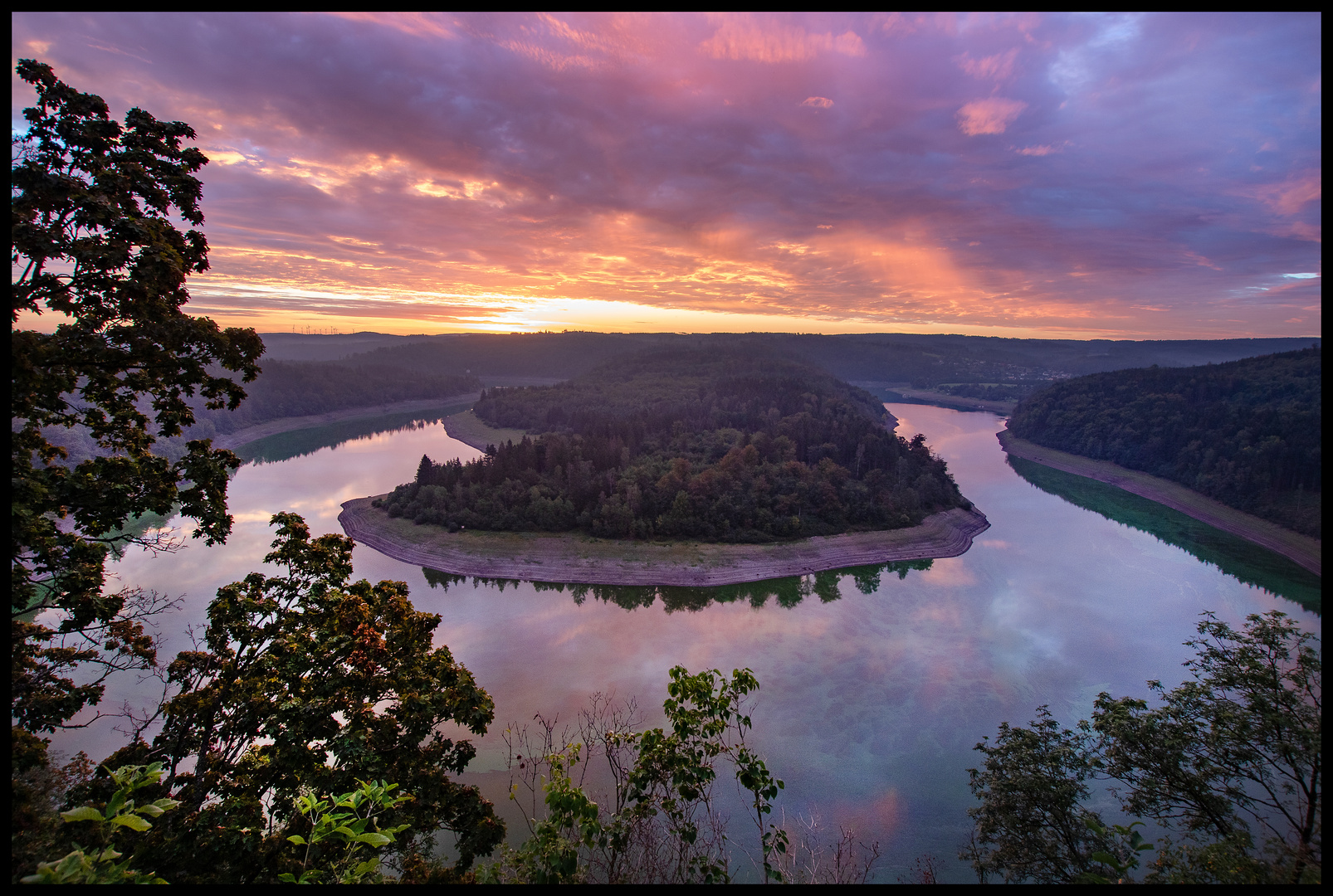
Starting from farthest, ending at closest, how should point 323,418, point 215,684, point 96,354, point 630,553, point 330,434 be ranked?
1. point 323,418
2. point 330,434
3. point 630,553
4. point 215,684
5. point 96,354

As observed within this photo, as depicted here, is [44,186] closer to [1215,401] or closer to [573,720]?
[573,720]

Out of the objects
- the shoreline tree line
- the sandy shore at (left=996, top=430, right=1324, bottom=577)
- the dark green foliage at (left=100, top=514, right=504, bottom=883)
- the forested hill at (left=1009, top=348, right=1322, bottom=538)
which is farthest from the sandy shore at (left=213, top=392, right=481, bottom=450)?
the forested hill at (left=1009, top=348, right=1322, bottom=538)

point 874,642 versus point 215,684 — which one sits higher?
point 215,684

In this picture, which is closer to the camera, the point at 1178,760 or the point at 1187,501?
the point at 1178,760

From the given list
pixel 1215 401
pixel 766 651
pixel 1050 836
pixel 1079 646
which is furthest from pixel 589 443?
pixel 1215 401

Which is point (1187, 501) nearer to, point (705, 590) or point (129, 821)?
point (705, 590)

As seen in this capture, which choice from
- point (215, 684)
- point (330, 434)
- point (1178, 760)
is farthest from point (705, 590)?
point (330, 434)
